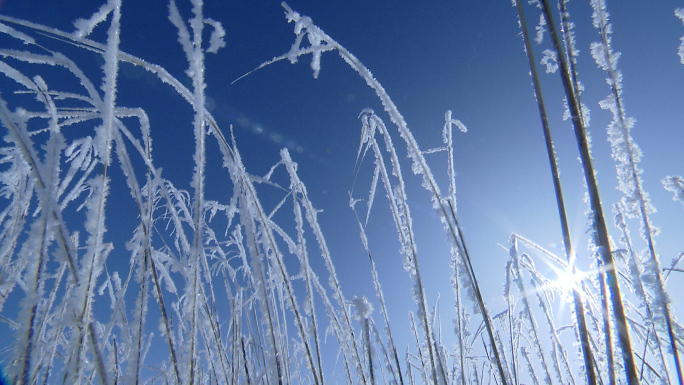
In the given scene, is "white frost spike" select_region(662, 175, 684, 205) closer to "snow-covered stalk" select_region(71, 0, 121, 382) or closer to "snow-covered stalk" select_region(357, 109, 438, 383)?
"snow-covered stalk" select_region(357, 109, 438, 383)

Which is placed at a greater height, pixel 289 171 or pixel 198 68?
pixel 289 171

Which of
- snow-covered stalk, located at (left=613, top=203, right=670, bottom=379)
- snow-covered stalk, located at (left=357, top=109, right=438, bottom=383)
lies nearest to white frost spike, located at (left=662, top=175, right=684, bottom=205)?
snow-covered stalk, located at (left=613, top=203, right=670, bottom=379)

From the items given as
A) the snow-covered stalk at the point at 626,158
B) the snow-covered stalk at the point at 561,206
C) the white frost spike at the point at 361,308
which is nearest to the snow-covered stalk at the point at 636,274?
the snow-covered stalk at the point at 626,158

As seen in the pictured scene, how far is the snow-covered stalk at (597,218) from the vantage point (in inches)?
15.7

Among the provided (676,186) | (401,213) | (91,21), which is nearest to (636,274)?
(676,186)

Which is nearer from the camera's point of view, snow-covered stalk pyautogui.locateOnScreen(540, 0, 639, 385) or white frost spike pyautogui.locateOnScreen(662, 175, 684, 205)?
snow-covered stalk pyautogui.locateOnScreen(540, 0, 639, 385)

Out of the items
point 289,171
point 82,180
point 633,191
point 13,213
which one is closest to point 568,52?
point 633,191

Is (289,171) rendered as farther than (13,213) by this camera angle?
Yes

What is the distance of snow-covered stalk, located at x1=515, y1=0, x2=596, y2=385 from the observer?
456 mm

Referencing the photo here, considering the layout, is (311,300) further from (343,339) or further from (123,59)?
(123,59)

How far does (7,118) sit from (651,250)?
1.34 meters

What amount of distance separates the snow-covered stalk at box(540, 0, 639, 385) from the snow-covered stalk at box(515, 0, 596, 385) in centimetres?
3

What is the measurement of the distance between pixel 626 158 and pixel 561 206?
1.54ft

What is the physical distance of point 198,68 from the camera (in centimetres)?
67
